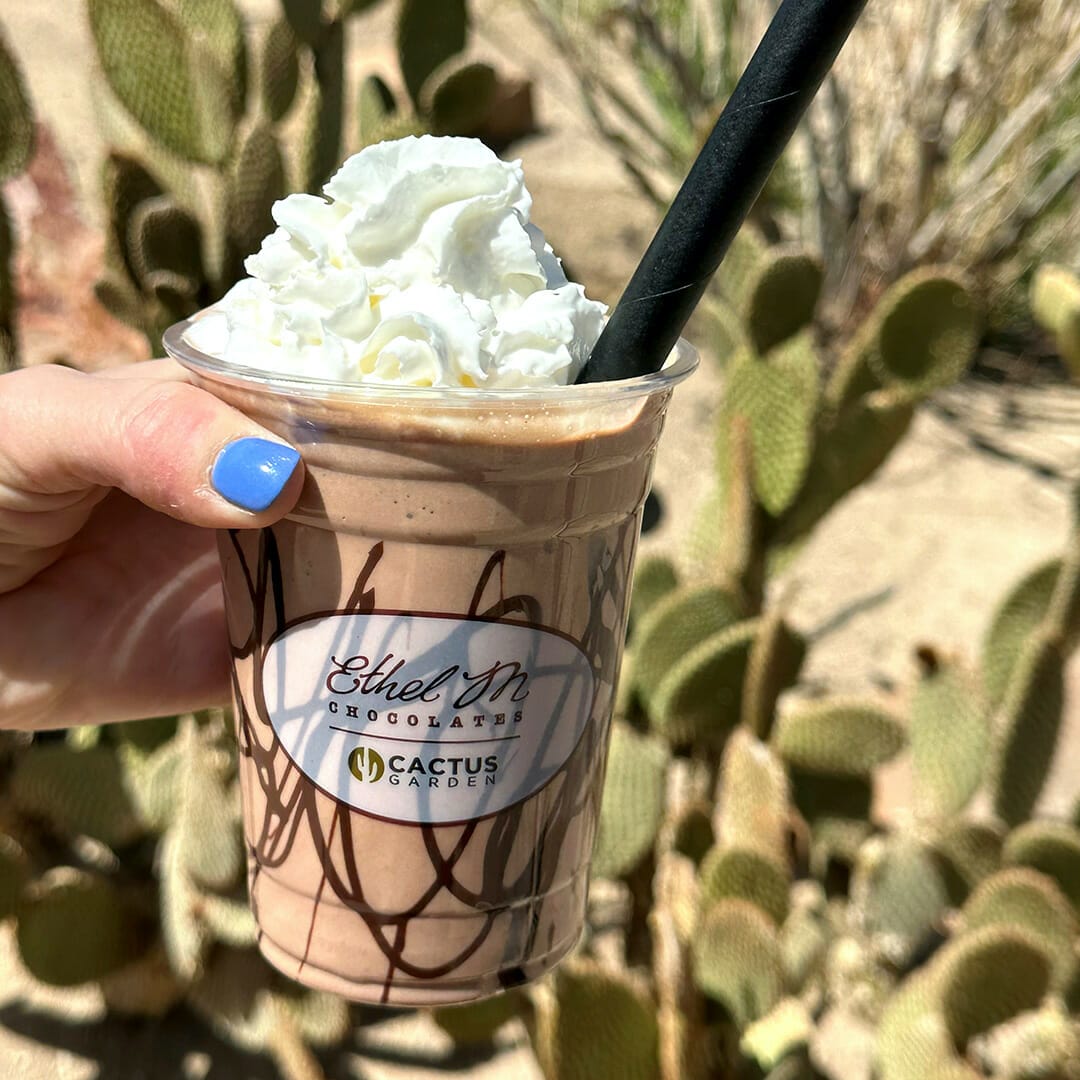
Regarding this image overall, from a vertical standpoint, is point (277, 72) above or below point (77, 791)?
Answer: above

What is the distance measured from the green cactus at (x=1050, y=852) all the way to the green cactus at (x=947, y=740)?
0.10 m

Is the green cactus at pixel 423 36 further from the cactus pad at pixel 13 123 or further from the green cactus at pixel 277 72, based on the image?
the cactus pad at pixel 13 123

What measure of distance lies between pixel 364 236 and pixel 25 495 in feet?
1.14

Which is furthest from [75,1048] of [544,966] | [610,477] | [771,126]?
[771,126]

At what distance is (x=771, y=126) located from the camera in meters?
0.67

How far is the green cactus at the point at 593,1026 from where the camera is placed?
132 centimetres

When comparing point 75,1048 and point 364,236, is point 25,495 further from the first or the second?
point 75,1048

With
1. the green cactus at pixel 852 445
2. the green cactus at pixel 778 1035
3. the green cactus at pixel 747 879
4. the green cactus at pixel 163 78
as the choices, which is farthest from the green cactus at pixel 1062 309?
the green cactus at pixel 163 78

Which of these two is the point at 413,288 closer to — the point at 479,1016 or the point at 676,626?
the point at 676,626

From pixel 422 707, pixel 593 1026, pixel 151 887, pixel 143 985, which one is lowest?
pixel 143 985

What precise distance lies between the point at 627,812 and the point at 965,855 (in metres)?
0.42

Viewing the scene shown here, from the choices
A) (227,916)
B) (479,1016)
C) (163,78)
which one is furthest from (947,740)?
(163,78)

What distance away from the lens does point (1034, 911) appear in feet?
4.57

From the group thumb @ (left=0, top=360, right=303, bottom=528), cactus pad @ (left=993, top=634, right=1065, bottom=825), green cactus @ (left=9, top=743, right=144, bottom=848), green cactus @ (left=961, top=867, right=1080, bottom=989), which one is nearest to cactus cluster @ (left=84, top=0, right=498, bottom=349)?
green cactus @ (left=9, top=743, right=144, bottom=848)
